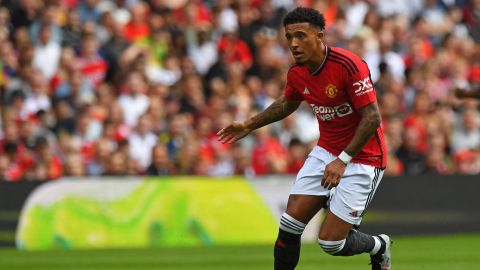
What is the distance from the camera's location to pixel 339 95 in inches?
363

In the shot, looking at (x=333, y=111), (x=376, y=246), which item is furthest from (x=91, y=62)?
(x=333, y=111)

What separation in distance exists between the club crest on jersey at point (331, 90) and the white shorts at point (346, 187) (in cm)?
58

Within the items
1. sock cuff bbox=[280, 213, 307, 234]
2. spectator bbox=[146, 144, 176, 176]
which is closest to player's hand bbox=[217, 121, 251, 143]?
sock cuff bbox=[280, 213, 307, 234]

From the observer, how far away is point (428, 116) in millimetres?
18297

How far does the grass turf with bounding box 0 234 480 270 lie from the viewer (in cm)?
1316

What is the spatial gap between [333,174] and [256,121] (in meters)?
1.20

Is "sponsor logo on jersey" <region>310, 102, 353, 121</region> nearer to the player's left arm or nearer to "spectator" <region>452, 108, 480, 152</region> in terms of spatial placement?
the player's left arm

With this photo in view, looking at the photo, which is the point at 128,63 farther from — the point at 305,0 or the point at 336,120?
the point at 336,120

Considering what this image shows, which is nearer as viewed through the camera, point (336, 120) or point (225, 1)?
point (336, 120)

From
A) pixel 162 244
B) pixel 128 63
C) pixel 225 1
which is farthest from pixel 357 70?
pixel 225 1

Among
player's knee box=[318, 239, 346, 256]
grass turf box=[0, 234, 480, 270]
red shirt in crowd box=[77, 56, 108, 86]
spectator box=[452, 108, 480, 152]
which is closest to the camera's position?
player's knee box=[318, 239, 346, 256]

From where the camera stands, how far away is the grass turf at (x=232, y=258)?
518 inches

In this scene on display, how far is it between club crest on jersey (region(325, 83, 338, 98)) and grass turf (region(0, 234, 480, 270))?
12.4 ft

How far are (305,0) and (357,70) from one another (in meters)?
11.0
